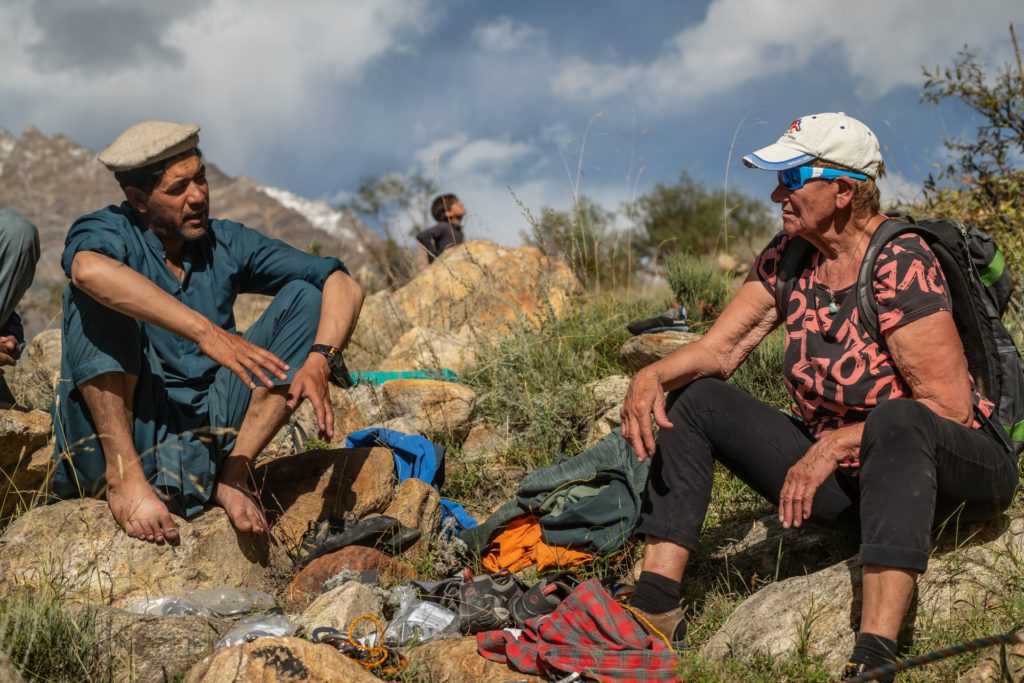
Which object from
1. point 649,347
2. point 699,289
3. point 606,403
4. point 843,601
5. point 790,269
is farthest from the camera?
Result: point 699,289

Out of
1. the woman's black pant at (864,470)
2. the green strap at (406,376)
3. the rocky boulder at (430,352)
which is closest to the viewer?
the woman's black pant at (864,470)

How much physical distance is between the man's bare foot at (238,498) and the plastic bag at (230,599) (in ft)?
0.74

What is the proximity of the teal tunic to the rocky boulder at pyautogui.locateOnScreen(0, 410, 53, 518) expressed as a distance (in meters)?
0.17

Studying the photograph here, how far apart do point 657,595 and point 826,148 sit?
53.9 inches

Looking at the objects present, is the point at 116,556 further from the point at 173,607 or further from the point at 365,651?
the point at 365,651

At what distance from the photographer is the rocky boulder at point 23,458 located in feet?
11.5

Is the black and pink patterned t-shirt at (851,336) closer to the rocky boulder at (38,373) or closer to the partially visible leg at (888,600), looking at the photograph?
→ the partially visible leg at (888,600)

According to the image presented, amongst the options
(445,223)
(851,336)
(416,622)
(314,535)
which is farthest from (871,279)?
(445,223)

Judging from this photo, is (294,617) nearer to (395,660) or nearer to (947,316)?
(395,660)

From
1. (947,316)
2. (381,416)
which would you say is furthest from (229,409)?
(947,316)

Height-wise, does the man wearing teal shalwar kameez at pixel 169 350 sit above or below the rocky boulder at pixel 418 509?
above

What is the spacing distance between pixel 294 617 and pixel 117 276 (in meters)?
1.24

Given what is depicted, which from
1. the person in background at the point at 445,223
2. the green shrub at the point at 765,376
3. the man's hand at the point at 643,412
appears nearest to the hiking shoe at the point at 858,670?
the man's hand at the point at 643,412

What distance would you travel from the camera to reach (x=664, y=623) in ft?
8.70
